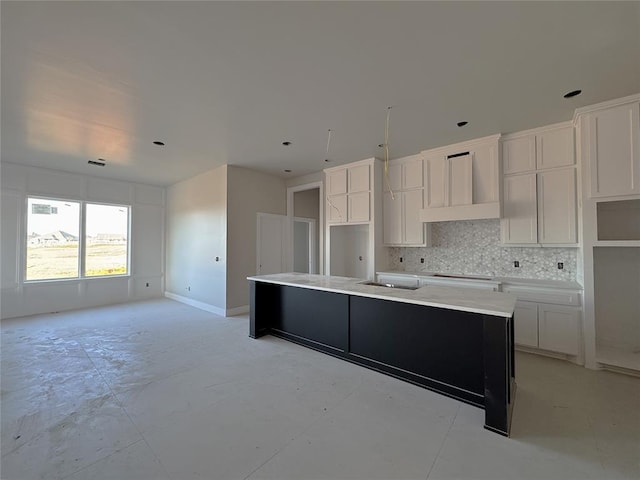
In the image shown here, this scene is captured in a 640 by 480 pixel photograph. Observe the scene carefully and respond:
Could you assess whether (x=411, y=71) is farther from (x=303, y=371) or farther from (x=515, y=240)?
(x=303, y=371)

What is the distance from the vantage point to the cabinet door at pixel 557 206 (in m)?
3.39

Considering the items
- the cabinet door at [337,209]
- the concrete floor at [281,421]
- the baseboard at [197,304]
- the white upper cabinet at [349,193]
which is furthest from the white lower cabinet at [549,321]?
the baseboard at [197,304]

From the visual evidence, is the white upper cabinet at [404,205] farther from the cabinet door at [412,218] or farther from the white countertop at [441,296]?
the white countertop at [441,296]

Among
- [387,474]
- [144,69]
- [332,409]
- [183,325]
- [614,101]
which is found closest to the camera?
[387,474]

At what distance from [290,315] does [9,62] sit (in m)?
3.77

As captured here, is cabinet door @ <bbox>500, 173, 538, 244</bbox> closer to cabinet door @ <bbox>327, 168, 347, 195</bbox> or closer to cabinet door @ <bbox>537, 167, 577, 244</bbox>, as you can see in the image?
cabinet door @ <bbox>537, 167, 577, 244</bbox>

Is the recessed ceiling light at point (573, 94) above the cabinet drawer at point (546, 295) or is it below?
above

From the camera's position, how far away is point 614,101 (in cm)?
290

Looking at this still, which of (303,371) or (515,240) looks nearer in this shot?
(303,371)

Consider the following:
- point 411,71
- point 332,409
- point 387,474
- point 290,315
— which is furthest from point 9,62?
point 387,474

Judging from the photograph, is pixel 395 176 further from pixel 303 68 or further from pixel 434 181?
pixel 303 68

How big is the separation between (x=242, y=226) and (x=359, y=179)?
2.51m

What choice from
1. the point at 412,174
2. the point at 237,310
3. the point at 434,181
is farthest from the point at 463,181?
the point at 237,310

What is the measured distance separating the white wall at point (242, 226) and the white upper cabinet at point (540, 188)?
14.5 ft
